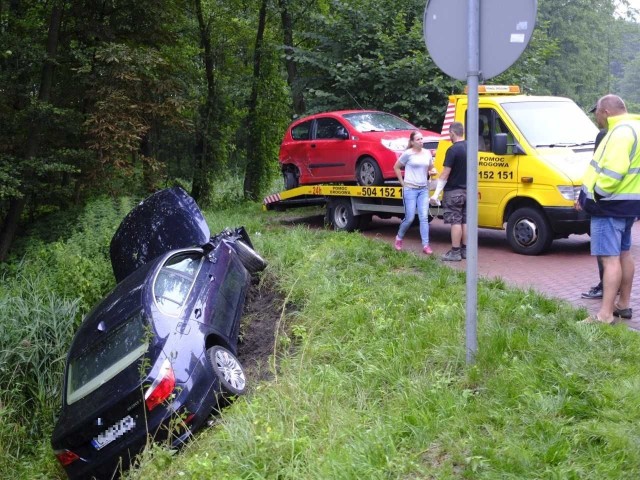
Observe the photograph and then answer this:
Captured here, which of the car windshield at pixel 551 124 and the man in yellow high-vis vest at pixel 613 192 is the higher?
the car windshield at pixel 551 124

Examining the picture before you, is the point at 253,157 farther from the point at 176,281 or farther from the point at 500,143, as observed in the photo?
the point at 176,281

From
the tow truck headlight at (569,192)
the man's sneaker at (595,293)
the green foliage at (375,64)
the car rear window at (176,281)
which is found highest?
the green foliage at (375,64)

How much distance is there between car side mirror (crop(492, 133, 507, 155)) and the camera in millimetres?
8883

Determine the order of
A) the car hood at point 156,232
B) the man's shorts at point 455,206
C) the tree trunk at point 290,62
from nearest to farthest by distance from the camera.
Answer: the car hood at point 156,232 → the man's shorts at point 455,206 → the tree trunk at point 290,62

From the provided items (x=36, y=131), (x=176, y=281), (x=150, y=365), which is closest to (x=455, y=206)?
(x=176, y=281)

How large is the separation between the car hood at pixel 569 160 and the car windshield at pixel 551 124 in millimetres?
149

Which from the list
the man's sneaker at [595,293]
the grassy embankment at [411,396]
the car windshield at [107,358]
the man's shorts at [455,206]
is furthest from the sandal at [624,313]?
the car windshield at [107,358]

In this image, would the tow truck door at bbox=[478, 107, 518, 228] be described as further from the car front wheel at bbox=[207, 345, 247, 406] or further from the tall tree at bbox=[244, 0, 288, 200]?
the tall tree at bbox=[244, 0, 288, 200]

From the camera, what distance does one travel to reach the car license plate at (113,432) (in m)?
5.18

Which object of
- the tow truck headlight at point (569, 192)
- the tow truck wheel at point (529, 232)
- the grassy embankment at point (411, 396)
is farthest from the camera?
the tow truck wheel at point (529, 232)

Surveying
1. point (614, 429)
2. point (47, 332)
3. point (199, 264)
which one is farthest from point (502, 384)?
point (47, 332)

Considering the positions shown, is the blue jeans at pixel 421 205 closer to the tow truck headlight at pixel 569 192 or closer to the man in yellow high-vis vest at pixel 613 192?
the tow truck headlight at pixel 569 192

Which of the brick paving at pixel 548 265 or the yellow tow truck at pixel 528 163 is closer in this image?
the brick paving at pixel 548 265

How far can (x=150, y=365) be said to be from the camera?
5.27 metres
